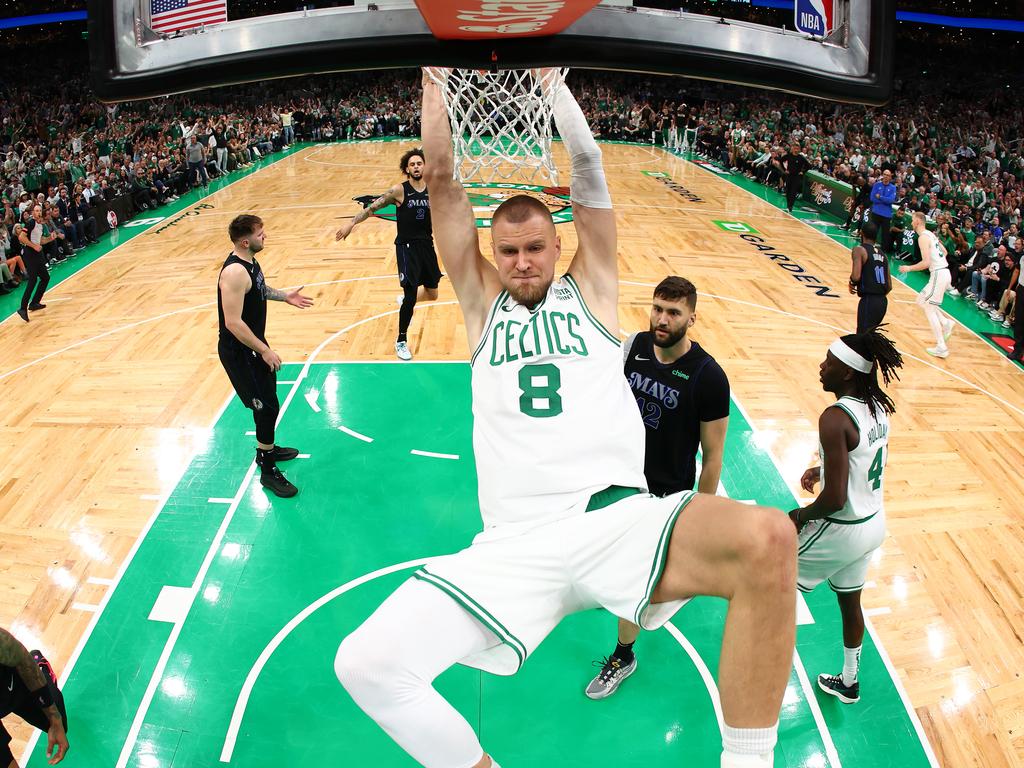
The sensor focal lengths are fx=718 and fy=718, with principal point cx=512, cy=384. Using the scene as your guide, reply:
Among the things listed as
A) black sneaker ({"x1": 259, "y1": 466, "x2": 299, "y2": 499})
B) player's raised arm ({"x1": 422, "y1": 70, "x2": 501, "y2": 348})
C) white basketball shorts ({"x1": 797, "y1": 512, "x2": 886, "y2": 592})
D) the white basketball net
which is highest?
the white basketball net

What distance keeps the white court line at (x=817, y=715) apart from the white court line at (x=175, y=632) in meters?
3.11

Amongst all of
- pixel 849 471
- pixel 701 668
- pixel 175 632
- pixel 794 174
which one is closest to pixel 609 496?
pixel 849 471

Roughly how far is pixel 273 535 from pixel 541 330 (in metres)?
3.27

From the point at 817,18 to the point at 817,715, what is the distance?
10.3 ft

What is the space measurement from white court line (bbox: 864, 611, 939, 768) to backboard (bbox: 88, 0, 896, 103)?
3.05 meters

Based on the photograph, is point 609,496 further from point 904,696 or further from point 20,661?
point 904,696

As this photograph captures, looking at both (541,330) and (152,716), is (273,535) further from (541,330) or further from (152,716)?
(541,330)

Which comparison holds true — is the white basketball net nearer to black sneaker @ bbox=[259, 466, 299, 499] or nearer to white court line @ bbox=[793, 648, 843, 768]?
black sneaker @ bbox=[259, 466, 299, 499]

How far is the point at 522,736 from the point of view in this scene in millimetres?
3439

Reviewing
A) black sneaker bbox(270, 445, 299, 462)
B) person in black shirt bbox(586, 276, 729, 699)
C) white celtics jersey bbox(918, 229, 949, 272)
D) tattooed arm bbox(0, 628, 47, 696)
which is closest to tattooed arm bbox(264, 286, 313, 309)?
black sneaker bbox(270, 445, 299, 462)

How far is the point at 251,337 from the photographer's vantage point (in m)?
4.81

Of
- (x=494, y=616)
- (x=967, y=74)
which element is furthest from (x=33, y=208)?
(x=967, y=74)

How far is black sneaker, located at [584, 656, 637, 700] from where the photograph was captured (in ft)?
12.0

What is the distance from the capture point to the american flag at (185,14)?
186 cm
